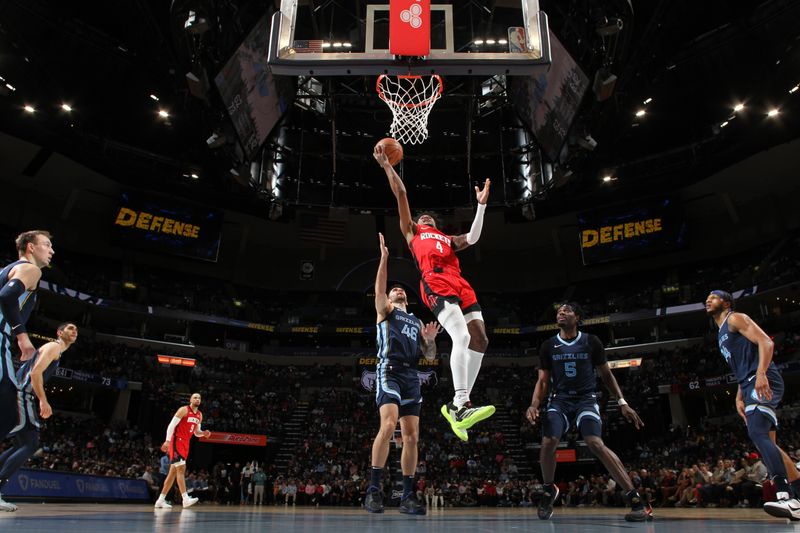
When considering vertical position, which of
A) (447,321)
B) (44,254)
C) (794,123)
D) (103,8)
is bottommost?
(447,321)

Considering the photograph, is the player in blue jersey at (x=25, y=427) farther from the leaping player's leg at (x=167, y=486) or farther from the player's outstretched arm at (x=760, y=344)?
the player's outstretched arm at (x=760, y=344)

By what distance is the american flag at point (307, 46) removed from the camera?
7.39 metres

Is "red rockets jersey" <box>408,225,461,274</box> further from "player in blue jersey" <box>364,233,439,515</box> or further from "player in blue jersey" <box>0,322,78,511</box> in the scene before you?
"player in blue jersey" <box>0,322,78,511</box>

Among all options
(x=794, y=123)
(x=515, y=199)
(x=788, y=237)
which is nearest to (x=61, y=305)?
(x=515, y=199)

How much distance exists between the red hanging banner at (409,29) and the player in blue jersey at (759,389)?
458cm

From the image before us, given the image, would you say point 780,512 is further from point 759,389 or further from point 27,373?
point 27,373

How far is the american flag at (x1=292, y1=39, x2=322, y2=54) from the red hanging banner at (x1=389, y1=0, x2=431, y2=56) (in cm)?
93

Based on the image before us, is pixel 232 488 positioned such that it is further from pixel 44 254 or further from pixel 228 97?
pixel 44 254

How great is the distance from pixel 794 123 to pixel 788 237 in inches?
326

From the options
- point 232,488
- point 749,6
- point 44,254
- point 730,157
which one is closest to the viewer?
point 44,254

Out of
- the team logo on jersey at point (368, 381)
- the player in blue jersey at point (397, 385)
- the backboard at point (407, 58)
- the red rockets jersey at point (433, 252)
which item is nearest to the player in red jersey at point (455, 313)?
the red rockets jersey at point (433, 252)

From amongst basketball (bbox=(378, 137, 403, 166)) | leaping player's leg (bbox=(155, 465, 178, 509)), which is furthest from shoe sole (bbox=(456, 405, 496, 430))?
leaping player's leg (bbox=(155, 465, 178, 509))

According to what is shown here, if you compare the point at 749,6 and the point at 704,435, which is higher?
the point at 749,6

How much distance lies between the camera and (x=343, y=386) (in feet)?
106
